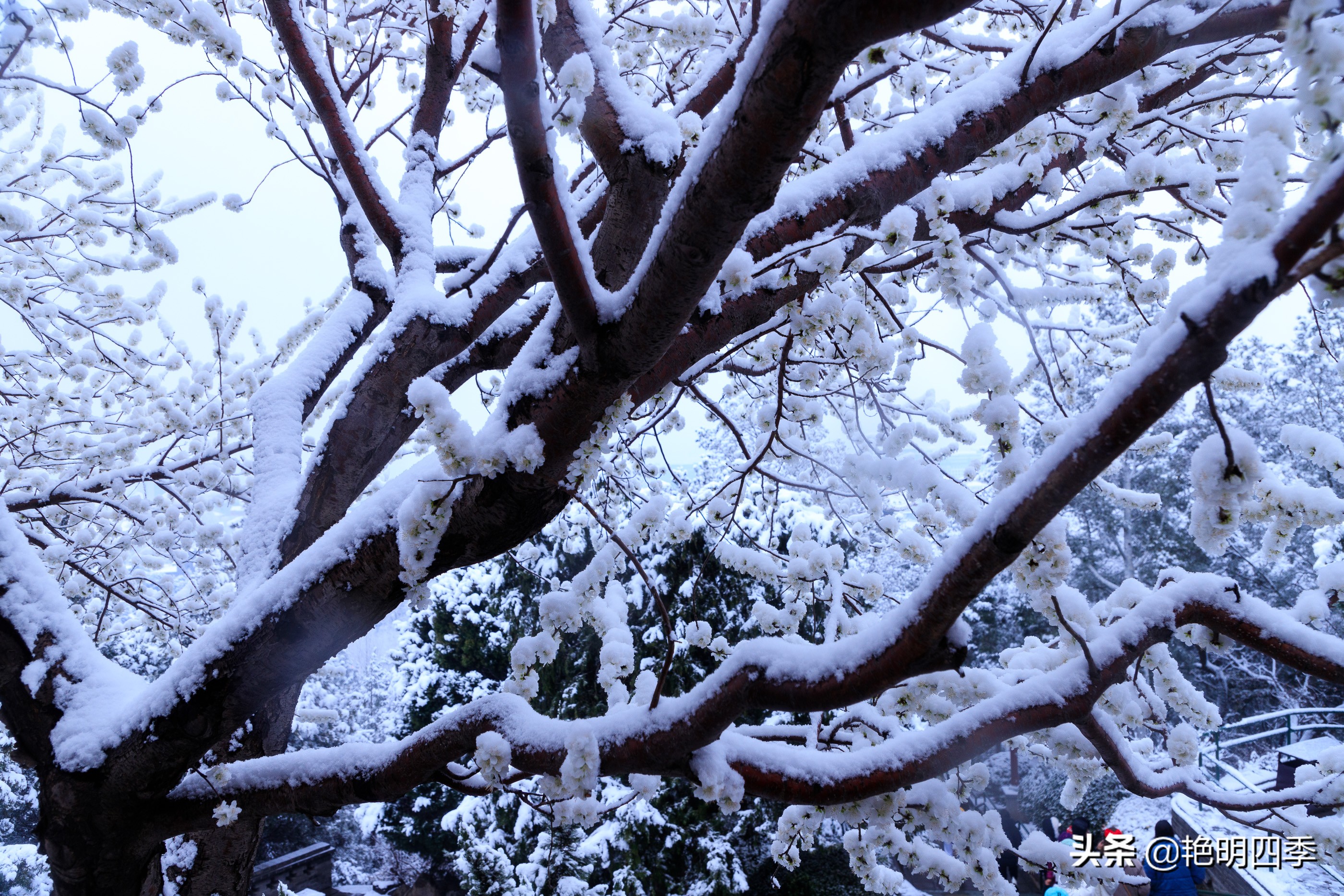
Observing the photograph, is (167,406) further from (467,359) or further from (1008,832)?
(1008,832)

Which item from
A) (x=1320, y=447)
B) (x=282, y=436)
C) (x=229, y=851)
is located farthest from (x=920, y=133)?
(x=229, y=851)

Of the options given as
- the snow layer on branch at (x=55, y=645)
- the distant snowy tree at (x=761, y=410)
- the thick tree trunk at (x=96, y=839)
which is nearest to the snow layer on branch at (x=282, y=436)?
the distant snowy tree at (x=761, y=410)

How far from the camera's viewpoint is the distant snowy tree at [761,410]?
1.08m

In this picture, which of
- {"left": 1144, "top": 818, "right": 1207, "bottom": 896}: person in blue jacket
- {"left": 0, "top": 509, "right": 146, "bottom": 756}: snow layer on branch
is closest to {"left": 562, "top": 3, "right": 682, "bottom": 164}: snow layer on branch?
{"left": 0, "top": 509, "right": 146, "bottom": 756}: snow layer on branch

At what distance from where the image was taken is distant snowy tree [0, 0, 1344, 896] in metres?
1.08

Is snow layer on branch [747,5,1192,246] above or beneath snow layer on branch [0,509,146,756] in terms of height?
above

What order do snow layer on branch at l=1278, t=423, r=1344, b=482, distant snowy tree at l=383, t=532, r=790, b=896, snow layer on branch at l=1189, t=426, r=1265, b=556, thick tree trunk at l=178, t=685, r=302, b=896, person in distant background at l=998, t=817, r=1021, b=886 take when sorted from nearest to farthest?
snow layer on branch at l=1189, t=426, r=1265, b=556 < snow layer on branch at l=1278, t=423, r=1344, b=482 < thick tree trunk at l=178, t=685, r=302, b=896 < distant snowy tree at l=383, t=532, r=790, b=896 < person in distant background at l=998, t=817, r=1021, b=886

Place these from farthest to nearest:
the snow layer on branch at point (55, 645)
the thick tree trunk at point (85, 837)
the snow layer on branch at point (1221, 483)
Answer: the snow layer on branch at point (55, 645) < the thick tree trunk at point (85, 837) < the snow layer on branch at point (1221, 483)

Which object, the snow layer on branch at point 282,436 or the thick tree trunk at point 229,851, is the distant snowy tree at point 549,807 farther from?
the thick tree trunk at point 229,851

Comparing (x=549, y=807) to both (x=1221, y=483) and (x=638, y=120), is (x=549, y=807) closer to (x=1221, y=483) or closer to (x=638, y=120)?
(x=638, y=120)

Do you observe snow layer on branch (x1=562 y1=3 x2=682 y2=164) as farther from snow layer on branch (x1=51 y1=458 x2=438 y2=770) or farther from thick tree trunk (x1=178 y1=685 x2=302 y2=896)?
thick tree trunk (x1=178 y1=685 x2=302 y2=896)

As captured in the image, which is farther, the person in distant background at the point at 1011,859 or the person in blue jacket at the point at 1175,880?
the person in distant background at the point at 1011,859

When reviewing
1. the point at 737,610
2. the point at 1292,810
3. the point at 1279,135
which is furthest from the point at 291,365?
the point at 737,610

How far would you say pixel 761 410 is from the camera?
2.74m
